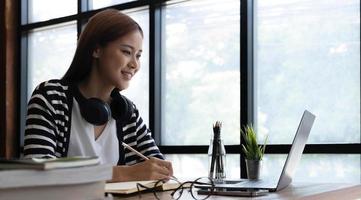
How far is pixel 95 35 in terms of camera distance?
2.02 meters

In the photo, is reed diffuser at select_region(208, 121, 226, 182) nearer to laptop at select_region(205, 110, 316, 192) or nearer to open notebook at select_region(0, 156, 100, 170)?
laptop at select_region(205, 110, 316, 192)

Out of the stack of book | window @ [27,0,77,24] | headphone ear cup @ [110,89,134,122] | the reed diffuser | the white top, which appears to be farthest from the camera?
window @ [27,0,77,24]

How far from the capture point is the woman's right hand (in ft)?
5.18

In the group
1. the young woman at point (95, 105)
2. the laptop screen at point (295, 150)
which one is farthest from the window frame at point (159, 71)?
the laptop screen at point (295, 150)

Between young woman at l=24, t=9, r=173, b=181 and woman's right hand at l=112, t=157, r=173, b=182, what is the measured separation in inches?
10.6

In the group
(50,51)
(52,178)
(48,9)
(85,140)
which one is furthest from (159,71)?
(52,178)

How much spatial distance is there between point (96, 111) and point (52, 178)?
104 cm

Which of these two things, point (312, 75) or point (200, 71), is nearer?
point (312, 75)

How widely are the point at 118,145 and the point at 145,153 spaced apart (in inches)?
6.2

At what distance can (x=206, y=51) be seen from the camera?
4086 mm

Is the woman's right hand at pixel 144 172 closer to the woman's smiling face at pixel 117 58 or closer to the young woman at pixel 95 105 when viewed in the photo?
the young woman at pixel 95 105

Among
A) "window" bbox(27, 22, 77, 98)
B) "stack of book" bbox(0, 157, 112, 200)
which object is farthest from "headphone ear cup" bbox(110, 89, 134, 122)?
"window" bbox(27, 22, 77, 98)

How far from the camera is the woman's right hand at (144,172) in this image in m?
1.58

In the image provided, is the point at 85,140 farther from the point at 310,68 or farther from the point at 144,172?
the point at 310,68
